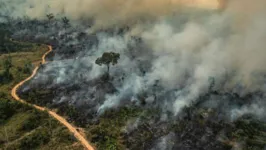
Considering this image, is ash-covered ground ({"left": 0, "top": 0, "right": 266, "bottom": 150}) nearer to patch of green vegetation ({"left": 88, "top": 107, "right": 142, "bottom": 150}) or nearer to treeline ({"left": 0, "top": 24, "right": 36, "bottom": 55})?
patch of green vegetation ({"left": 88, "top": 107, "right": 142, "bottom": 150})

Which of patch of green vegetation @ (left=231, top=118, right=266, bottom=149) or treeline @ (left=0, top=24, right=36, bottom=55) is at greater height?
treeline @ (left=0, top=24, right=36, bottom=55)

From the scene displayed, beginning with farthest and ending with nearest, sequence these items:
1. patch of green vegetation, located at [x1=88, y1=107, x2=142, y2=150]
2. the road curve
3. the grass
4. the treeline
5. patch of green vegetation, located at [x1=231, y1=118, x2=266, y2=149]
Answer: the treeline < the road curve < the grass < patch of green vegetation, located at [x1=88, y1=107, x2=142, y2=150] < patch of green vegetation, located at [x1=231, y1=118, x2=266, y2=149]

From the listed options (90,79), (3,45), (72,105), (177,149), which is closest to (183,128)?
(177,149)

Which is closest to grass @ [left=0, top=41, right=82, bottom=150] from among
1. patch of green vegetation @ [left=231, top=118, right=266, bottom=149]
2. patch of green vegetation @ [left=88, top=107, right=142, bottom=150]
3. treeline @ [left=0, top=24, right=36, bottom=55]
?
patch of green vegetation @ [left=88, top=107, right=142, bottom=150]

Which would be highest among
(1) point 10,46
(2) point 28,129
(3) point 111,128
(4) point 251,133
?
(1) point 10,46

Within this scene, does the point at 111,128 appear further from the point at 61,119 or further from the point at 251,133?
the point at 251,133

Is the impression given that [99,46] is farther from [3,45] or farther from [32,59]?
[3,45]

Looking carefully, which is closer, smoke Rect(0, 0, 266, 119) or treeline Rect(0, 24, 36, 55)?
smoke Rect(0, 0, 266, 119)

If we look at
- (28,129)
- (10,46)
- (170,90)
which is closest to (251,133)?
(170,90)

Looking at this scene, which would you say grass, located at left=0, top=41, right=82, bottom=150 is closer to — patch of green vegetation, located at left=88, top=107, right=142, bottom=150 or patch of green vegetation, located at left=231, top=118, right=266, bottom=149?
patch of green vegetation, located at left=88, top=107, right=142, bottom=150

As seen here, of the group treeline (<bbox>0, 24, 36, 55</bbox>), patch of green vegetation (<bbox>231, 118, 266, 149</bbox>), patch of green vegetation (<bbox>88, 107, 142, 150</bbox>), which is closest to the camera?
patch of green vegetation (<bbox>231, 118, 266, 149</bbox>)

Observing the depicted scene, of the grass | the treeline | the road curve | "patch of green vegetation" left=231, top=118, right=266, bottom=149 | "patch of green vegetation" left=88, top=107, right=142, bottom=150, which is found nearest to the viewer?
Answer: "patch of green vegetation" left=231, top=118, right=266, bottom=149

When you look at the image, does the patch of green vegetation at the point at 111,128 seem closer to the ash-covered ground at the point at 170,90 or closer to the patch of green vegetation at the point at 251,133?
the ash-covered ground at the point at 170,90

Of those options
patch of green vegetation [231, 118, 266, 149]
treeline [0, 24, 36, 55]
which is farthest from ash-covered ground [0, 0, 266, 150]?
treeline [0, 24, 36, 55]
